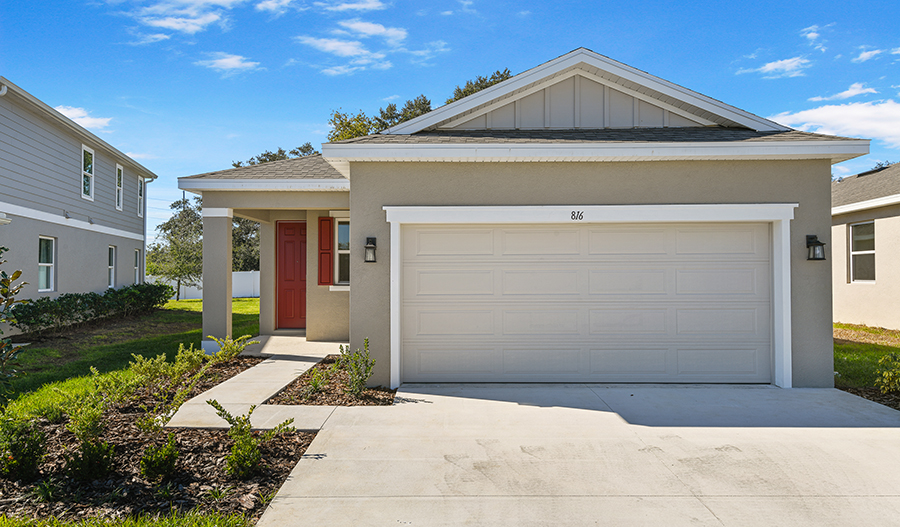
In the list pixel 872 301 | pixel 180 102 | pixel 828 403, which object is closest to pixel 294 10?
pixel 180 102

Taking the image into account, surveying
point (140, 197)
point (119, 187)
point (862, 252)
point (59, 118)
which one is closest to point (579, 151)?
point (862, 252)

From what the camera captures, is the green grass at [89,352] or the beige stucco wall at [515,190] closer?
the green grass at [89,352]

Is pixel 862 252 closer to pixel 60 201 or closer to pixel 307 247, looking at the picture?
pixel 307 247

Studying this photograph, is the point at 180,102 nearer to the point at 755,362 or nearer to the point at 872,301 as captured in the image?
the point at 755,362

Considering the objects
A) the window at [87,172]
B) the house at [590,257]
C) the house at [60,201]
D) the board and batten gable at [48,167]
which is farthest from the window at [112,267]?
the house at [590,257]

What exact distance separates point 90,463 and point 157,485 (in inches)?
21.6

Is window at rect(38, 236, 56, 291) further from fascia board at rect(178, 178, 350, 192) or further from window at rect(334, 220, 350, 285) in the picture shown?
window at rect(334, 220, 350, 285)

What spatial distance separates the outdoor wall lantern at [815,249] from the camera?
6602 mm

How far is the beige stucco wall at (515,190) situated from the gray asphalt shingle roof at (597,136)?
313 mm

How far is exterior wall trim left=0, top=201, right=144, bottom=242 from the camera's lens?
1165 centimetres

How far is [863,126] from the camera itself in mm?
40375

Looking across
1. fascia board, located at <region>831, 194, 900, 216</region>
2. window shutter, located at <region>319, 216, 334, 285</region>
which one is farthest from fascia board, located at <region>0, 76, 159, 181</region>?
fascia board, located at <region>831, 194, 900, 216</region>

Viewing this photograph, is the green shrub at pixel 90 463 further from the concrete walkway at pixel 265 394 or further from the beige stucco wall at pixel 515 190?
the beige stucco wall at pixel 515 190

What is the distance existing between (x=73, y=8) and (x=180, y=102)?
6.26 meters
